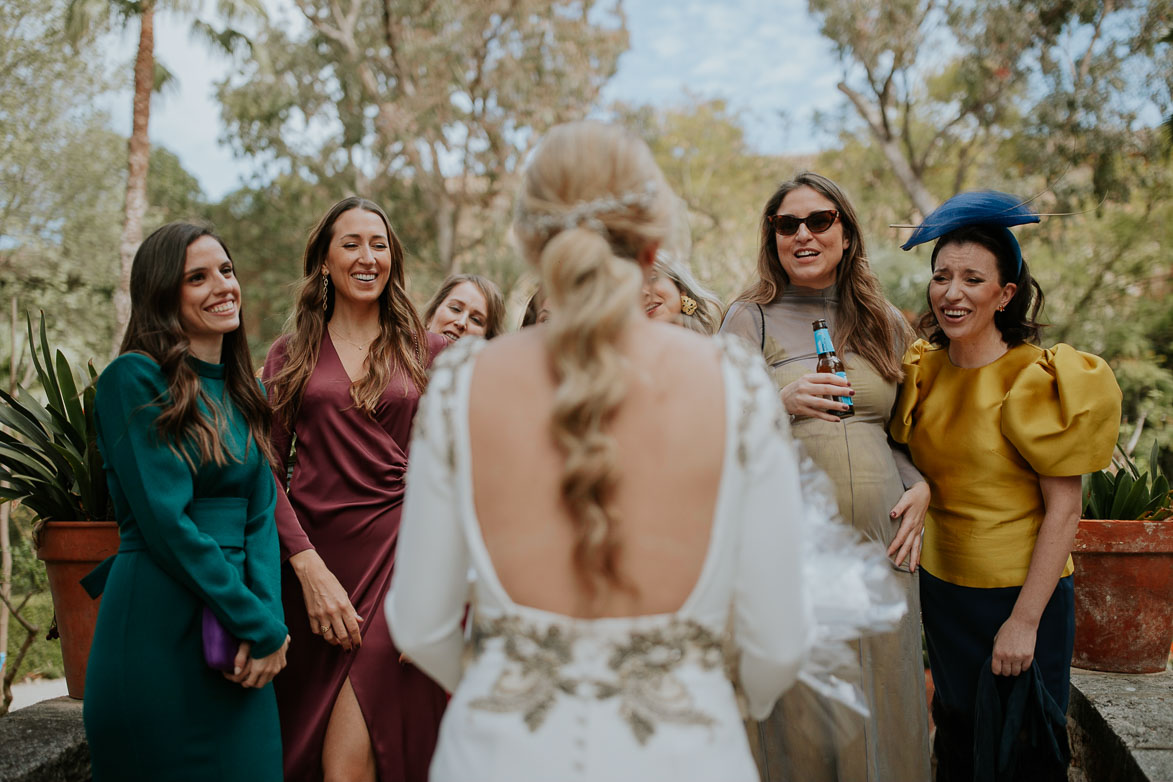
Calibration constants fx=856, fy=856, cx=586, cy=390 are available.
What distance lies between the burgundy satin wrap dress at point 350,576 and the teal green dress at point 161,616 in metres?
0.45

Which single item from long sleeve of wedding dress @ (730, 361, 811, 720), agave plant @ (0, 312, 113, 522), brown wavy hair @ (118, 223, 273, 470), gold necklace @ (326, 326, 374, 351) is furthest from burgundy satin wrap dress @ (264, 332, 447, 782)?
long sleeve of wedding dress @ (730, 361, 811, 720)

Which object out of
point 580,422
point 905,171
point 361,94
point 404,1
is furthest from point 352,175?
point 580,422

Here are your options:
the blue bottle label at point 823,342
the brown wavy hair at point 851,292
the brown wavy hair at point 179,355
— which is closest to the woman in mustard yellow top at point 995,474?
the brown wavy hair at point 851,292

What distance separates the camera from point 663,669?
1.55 m

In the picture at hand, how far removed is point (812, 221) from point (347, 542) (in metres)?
2.15

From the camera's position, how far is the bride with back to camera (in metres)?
1.51

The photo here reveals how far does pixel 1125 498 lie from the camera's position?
162 inches

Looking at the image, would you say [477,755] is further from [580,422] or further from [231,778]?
Result: [231,778]

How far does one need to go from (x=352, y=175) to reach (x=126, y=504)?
20547 mm

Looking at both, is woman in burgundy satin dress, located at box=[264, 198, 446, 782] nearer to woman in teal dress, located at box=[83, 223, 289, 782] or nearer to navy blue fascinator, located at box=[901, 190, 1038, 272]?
woman in teal dress, located at box=[83, 223, 289, 782]

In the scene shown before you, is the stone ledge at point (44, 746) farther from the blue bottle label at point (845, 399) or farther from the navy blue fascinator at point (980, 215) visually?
the navy blue fascinator at point (980, 215)

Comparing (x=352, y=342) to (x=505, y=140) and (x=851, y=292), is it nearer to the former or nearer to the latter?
(x=851, y=292)

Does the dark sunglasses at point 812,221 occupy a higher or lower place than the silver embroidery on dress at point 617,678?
higher

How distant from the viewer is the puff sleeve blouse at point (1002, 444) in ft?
9.85
